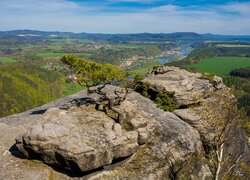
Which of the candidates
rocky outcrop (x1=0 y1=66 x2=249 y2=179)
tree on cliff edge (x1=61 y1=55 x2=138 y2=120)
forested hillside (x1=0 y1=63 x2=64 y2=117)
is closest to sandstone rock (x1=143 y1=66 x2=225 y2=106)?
rocky outcrop (x1=0 y1=66 x2=249 y2=179)

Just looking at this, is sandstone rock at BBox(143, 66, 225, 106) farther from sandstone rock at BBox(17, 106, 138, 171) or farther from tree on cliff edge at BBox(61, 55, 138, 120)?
sandstone rock at BBox(17, 106, 138, 171)

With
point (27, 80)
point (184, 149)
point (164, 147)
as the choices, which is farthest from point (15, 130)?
point (27, 80)

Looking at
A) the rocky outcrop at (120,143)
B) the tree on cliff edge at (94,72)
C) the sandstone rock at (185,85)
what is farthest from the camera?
the sandstone rock at (185,85)

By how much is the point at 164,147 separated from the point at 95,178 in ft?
28.5

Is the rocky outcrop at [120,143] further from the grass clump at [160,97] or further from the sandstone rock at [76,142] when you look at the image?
the grass clump at [160,97]

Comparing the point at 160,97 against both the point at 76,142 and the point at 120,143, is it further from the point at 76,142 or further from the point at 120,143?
the point at 76,142

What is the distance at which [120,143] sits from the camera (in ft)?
92.3

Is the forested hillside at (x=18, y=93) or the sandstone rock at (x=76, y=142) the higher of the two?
the sandstone rock at (x=76, y=142)

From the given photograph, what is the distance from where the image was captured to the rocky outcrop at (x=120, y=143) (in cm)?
2533

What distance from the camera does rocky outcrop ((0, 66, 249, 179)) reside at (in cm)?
2533

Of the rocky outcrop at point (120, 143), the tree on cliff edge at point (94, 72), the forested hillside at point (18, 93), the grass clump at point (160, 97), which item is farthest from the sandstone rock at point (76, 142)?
the forested hillside at point (18, 93)

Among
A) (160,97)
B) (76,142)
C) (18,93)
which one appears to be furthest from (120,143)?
(18,93)

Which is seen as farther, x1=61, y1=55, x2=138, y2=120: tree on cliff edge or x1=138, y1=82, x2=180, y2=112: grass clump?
x1=138, y1=82, x2=180, y2=112: grass clump

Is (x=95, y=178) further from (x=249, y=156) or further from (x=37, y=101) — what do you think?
(x=37, y=101)
